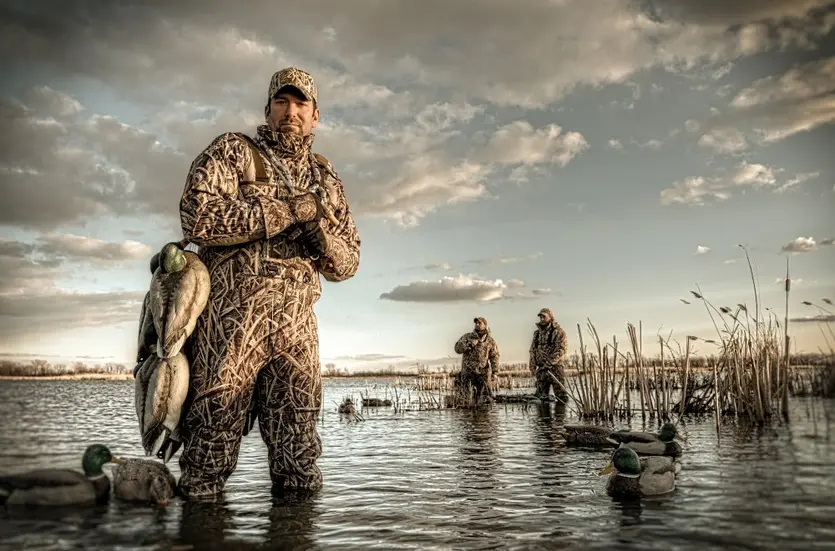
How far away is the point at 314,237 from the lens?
443 centimetres

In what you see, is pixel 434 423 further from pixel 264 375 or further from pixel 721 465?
pixel 264 375

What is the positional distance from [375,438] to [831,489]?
629 centimetres

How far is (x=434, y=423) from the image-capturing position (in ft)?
39.5

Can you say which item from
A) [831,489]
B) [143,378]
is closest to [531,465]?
[831,489]

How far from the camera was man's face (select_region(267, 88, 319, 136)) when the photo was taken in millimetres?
4527

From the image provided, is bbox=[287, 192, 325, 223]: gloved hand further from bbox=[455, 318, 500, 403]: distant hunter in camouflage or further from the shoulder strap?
bbox=[455, 318, 500, 403]: distant hunter in camouflage

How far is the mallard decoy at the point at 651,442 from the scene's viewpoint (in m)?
6.76

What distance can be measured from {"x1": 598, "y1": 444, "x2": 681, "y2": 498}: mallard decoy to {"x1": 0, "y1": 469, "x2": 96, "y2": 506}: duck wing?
3991mm

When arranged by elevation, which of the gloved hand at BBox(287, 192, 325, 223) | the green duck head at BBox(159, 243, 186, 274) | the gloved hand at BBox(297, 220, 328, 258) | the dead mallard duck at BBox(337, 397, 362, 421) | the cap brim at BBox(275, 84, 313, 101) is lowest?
the dead mallard duck at BBox(337, 397, 362, 421)

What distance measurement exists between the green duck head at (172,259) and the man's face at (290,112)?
Result: 1152 millimetres

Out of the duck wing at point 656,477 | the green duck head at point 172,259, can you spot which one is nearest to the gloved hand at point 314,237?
the green duck head at point 172,259

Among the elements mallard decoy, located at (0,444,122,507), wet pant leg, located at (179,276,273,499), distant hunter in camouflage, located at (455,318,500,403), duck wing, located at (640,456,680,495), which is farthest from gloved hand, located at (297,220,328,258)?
distant hunter in camouflage, located at (455,318,500,403)

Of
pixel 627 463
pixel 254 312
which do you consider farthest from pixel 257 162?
pixel 627 463

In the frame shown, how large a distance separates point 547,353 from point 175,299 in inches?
569
